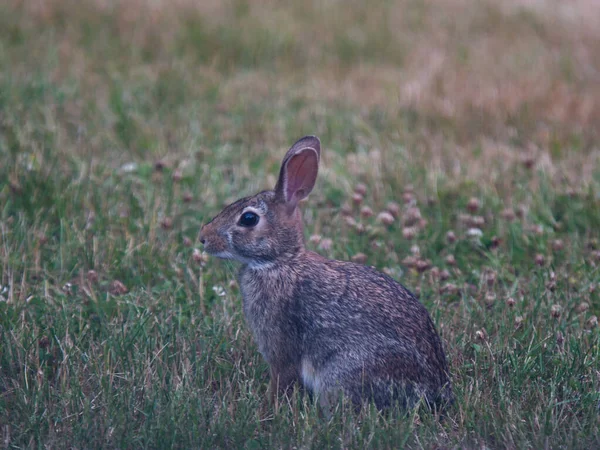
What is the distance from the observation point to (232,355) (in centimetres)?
418

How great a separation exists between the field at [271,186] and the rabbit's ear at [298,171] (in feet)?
2.38

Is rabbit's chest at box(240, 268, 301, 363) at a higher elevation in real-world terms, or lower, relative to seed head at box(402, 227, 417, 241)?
higher

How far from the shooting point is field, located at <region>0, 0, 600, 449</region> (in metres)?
3.58

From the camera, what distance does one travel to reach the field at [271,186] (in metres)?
3.58

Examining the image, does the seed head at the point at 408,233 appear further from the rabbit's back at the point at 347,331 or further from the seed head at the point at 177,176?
the seed head at the point at 177,176

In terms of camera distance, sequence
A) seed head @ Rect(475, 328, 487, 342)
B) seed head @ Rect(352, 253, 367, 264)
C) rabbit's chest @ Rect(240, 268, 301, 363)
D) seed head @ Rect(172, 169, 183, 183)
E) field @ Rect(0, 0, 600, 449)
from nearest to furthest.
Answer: field @ Rect(0, 0, 600, 449)
rabbit's chest @ Rect(240, 268, 301, 363)
seed head @ Rect(475, 328, 487, 342)
seed head @ Rect(352, 253, 367, 264)
seed head @ Rect(172, 169, 183, 183)

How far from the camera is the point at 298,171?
163 inches

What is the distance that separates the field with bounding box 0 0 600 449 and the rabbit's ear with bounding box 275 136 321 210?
2.38 feet

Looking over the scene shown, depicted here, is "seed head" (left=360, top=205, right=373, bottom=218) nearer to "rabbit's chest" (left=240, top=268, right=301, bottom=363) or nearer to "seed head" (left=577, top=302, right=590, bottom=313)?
"seed head" (left=577, top=302, right=590, bottom=313)

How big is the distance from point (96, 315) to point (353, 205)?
7.02 feet

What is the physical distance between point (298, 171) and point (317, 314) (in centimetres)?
71

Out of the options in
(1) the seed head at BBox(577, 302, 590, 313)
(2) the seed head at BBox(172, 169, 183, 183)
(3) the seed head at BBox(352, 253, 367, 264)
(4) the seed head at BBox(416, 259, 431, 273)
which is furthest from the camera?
(2) the seed head at BBox(172, 169, 183, 183)

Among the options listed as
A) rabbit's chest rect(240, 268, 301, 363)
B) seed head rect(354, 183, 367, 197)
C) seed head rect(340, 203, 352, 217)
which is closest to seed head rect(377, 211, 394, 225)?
seed head rect(340, 203, 352, 217)

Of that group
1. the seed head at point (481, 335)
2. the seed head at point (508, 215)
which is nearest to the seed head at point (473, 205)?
the seed head at point (508, 215)
